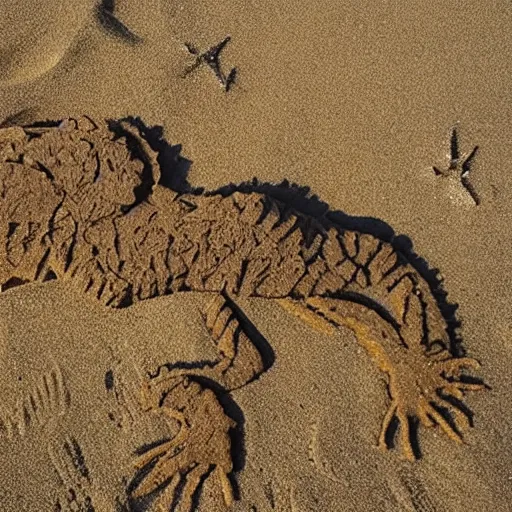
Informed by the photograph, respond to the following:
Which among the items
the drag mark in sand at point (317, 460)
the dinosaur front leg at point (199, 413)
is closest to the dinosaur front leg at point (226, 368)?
the dinosaur front leg at point (199, 413)

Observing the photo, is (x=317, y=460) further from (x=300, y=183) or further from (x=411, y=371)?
(x=300, y=183)

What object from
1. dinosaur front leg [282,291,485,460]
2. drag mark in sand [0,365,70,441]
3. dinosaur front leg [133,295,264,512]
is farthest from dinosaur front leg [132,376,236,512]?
dinosaur front leg [282,291,485,460]

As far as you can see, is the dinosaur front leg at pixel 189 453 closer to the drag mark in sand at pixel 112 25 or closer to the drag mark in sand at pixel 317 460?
the drag mark in sand at pixel 317 460

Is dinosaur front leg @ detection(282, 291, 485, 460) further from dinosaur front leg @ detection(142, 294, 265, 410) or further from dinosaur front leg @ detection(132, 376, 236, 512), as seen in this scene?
dinosaur front leg @ detection(132, 376, 236, 512)

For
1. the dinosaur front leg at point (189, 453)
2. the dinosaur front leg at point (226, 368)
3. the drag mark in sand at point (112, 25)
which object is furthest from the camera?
the drag mark in sand at point (112, 25)

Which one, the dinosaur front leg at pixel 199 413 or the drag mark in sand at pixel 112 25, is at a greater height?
the drag mark in sand at pixel 112 25

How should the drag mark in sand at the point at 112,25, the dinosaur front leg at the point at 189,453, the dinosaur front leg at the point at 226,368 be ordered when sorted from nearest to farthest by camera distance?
the dinosaur front leg at the point at 189,453 < the dinosaur front leg at the point at 226,368 < the drag mark in sand at the point at 112,25

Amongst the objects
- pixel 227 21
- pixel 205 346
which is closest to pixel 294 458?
pixel 205 346

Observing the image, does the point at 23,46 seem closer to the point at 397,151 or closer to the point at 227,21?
the point at 227,21

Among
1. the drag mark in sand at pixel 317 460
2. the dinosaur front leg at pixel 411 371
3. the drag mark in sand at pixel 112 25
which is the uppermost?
the drag mark in sand at pixel 112 25
